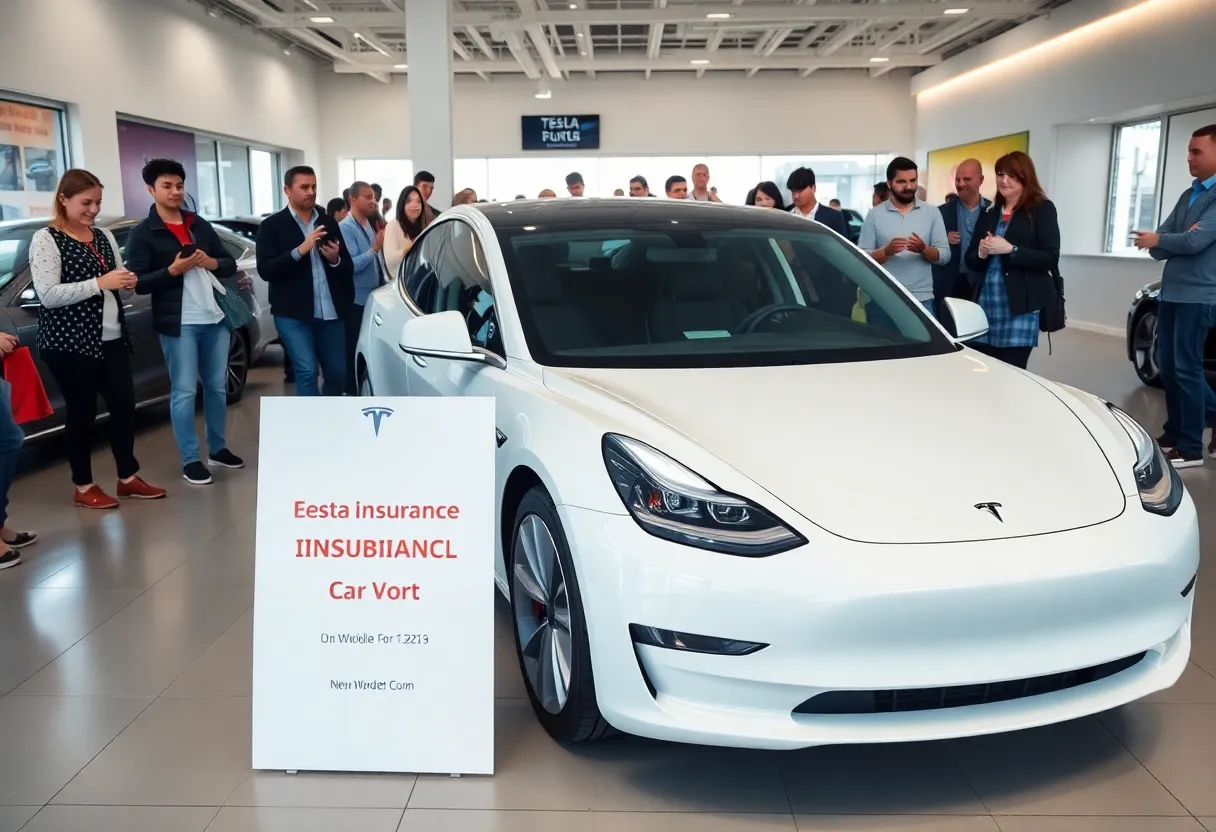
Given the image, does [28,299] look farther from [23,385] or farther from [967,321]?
[967,321]

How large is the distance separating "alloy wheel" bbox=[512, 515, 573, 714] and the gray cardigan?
13.1 ft

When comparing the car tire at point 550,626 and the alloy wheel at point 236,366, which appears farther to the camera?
the alloy wheel at point 236,366

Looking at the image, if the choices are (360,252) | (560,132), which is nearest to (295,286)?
(360,252)

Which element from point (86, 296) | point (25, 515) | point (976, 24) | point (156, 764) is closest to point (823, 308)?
point (156, 764)

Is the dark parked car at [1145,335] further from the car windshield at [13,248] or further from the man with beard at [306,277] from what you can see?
the car windshield at [13,248]

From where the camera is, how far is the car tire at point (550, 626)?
2.20 m

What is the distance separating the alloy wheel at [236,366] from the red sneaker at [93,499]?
2428 mm

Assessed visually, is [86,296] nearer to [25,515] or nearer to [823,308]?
[25,515]

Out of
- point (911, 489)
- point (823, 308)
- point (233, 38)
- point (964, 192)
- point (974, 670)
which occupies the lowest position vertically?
point (974, 670)

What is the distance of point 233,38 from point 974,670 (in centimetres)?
1555

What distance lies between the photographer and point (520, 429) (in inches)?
96.9

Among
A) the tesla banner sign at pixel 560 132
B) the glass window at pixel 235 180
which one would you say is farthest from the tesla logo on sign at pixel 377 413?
the tesla banner sign at pixel 560 132

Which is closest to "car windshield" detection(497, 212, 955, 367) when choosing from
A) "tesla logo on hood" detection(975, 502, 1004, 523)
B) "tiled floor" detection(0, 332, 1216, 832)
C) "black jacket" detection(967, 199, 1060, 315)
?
"tesla logo on hood" detection(975, 502, 1004, 523)

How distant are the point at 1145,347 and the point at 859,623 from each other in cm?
665
